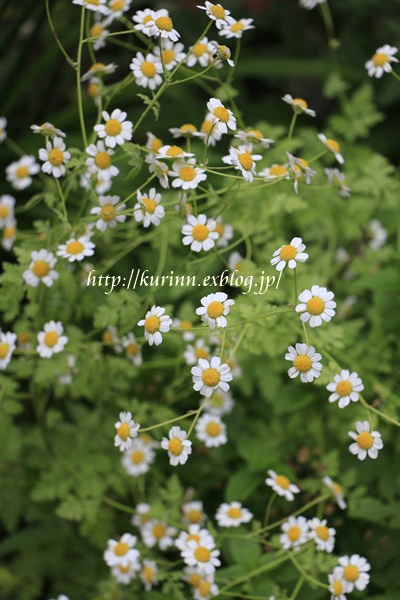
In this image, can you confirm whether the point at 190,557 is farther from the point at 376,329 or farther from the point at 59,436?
the point at 376,329

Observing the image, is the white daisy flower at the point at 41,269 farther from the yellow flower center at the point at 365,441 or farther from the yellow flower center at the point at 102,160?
the yellow flower center at the point at 365,441

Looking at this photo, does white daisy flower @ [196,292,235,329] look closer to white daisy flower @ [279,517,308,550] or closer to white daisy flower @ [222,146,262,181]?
white daisy flower @ [222,146,262,181]

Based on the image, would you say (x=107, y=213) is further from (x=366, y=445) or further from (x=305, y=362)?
(x=366, y=445)

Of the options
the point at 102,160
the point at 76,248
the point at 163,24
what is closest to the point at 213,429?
the point at 76,248

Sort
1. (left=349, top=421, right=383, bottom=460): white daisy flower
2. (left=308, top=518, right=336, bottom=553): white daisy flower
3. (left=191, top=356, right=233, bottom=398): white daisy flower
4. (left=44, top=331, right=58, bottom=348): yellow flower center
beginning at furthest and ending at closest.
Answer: (left=44, top=331, right=58, bottom=348): yellow flower center, (left=308, top=518, right=336, bottom=553): white daisy flower, (left=349, top=421, right=383, bottom=460): white daisy flower, (left=191, top=356, right=233, bottom=398): white daisy flower

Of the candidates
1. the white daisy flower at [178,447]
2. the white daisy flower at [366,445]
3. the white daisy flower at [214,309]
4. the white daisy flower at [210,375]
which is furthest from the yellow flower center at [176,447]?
the white daisy flower at [366,445]

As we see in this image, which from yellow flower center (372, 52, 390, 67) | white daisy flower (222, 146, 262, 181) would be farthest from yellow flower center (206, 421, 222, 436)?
yellow flower center (372, 52, 390, 67)
